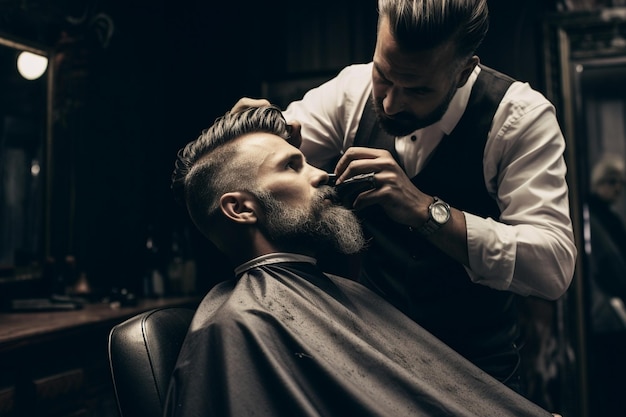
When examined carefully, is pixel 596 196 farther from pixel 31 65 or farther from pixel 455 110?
pixel 31 65

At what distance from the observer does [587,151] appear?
11.9 ft

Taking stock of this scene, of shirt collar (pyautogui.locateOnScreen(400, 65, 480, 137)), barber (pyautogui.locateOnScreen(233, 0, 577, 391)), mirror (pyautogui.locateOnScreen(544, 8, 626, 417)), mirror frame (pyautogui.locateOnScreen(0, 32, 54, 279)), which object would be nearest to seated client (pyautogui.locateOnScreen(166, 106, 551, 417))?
barber (pyautogui.locateOnScreen(233, 0, 577, 391))

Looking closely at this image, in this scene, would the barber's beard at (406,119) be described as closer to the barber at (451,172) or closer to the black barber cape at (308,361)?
the barber at (451,172)

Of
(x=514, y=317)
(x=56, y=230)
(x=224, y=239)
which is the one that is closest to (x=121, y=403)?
(x=224, y=239)

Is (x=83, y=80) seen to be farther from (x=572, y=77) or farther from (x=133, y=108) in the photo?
(x=572, y=77)

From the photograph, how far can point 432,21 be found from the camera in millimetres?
1631

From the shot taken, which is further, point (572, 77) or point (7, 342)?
point (572, 77)

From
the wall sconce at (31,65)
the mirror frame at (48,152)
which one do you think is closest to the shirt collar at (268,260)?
the mirror frame at (48,152)

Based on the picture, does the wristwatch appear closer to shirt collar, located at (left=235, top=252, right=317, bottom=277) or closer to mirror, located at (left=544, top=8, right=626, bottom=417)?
shirt collar, located at (left=235, top=252, right=317, bottom=277)

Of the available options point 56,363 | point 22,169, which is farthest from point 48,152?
point 56,363

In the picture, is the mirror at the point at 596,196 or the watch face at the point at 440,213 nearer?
the watch face at the point at 440,213

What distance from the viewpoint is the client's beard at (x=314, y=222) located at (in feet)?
5.65

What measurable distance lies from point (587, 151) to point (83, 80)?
2.78 metres

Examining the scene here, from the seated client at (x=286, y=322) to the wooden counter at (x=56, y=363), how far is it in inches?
37.2
